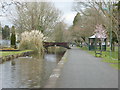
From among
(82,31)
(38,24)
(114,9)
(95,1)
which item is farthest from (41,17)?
(114,9)

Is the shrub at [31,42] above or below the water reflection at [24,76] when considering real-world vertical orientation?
above

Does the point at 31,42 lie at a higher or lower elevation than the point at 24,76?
higher

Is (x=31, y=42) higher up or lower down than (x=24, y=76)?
higher up

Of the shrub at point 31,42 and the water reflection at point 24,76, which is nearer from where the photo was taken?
the water reflection at point 24,76

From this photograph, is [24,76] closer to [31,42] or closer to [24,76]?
[24,76]

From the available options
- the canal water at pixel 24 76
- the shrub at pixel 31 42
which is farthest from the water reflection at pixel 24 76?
the shrub at pixel 31 42

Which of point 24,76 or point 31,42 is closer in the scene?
point 24,76

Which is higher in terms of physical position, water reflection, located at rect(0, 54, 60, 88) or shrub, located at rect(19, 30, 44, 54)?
shrub, located at rect(19, 30, 44, 54)

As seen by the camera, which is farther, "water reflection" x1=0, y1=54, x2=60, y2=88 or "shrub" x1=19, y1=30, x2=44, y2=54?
"shrub" x1=19, y1=30, x2=44, y2=54

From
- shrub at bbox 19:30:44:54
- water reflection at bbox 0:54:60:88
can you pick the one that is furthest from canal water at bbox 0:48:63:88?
shrub at bbox 19:30:44:54

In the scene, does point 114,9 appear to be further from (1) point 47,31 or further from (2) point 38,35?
(1) point 47,31

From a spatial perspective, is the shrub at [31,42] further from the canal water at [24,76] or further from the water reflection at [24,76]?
the water reflection at [24,76]

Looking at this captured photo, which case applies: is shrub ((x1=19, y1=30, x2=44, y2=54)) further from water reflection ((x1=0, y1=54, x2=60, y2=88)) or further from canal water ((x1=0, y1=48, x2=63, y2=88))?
water reflection ((x1=0, y1=54, x2=60, y2=88))

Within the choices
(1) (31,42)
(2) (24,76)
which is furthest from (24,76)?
(1) (31,42)
